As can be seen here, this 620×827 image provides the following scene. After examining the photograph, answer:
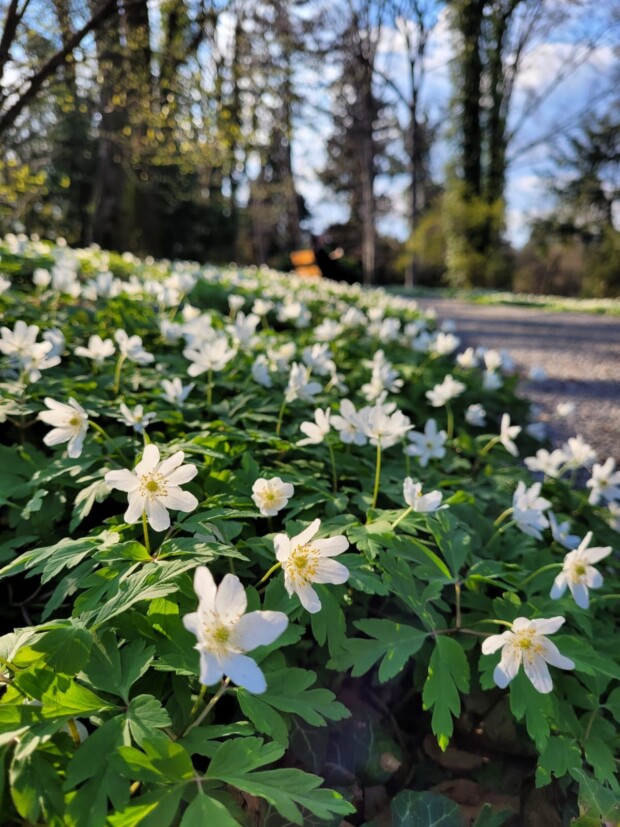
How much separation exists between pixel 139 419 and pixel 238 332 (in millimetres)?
1095

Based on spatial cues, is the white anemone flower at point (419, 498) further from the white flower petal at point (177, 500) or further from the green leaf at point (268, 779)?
the green leaf at point (268, 779)

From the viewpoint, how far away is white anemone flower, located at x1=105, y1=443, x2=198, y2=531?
50.6 inches

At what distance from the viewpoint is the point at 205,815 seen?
94cm

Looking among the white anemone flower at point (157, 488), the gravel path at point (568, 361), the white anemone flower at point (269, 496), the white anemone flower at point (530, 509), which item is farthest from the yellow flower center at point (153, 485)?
the gravel path at point (568, 361)

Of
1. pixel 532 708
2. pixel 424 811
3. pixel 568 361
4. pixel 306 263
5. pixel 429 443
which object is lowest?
pixel 424 811

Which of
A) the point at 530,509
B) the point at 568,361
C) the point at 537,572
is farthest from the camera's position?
the point at 568,361

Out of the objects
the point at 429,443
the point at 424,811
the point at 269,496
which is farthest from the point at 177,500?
the point at 429,443

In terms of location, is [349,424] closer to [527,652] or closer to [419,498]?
[419,498]

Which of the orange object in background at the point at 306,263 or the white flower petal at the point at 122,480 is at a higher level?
the orange object in background at the point at 306,263

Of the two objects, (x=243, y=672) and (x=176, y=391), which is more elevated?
(x=176, y=391)

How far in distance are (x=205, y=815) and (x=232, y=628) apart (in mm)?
311

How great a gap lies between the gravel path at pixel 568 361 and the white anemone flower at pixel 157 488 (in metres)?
3.39

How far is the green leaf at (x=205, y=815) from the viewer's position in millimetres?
932

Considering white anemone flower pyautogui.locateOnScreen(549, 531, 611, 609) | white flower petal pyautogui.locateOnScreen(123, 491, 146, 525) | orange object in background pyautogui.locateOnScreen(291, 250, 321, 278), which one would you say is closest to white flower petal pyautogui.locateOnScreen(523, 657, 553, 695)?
white anemone flower pyautogui.locateOnScreen(549, 531, 611, 609)
